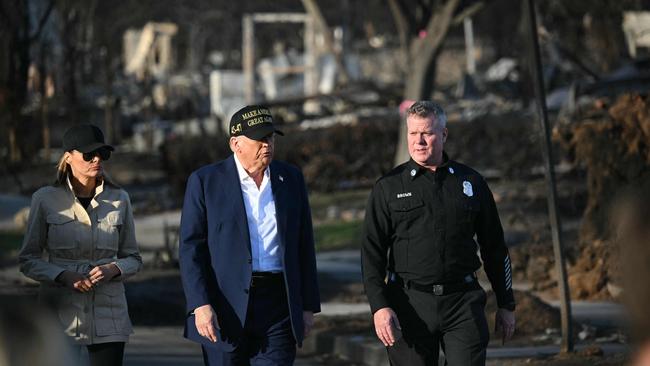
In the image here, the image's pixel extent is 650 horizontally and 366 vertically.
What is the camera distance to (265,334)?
6336 millimetres

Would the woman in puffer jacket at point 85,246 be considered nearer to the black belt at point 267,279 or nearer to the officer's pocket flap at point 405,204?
the black belt at point 267,279

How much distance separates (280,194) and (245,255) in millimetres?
365

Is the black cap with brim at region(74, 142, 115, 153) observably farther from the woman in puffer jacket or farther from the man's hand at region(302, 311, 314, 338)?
the man's hand at region(302, 311, 314, 338)

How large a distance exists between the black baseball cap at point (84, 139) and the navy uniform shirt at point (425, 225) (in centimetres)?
135

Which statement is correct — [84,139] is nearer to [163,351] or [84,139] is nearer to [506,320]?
[506,320]

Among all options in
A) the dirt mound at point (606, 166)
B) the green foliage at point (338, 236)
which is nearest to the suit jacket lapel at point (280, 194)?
the dirt mound at point (606, 166)

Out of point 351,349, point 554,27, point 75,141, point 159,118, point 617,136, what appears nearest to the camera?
point 75,141

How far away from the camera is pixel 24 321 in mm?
2318

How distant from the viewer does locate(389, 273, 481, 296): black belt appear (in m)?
6.21

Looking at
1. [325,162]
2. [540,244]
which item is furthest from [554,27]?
[540,244]

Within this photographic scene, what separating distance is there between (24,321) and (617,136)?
11.5 meters

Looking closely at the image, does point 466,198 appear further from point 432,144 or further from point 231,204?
point 231,204

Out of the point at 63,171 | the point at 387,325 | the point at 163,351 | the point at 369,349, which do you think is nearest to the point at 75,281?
the point at 63,171

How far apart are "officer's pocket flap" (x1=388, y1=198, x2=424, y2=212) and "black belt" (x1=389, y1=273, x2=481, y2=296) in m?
0.33
